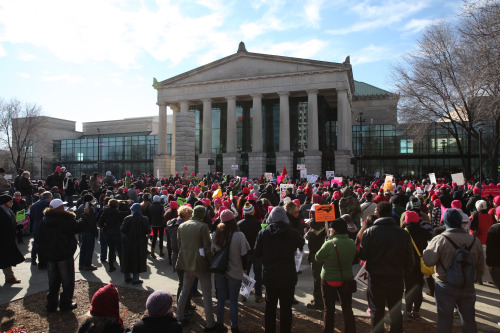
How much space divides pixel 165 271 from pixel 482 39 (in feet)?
44.2

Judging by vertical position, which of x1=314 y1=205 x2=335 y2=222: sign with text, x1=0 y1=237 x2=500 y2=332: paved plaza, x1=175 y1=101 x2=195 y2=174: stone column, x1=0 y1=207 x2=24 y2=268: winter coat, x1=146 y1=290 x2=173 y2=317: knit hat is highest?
x1=175 y1=101 x2=195 y2=174: stone column

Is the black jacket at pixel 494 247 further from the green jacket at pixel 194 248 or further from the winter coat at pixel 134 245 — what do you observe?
the winter coat at pixel 134 245

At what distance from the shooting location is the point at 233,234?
5.84m

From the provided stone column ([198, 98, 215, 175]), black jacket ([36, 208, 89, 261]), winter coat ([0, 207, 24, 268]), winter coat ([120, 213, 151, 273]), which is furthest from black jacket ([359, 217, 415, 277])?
stone column ([198, 98, 215, 175])

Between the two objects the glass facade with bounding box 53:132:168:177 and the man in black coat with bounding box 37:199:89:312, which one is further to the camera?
the glass facade with bounding box 53:132:168:177

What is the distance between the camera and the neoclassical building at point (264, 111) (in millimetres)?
45688

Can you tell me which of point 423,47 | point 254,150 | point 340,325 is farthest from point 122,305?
point 254,150

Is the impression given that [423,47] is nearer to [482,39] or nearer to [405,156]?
[482,39]

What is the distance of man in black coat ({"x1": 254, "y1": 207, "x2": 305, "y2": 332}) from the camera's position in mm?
5172

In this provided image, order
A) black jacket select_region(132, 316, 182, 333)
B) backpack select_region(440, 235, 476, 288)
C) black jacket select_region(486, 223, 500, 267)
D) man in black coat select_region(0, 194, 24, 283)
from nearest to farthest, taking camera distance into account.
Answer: black jacket select_region(132, 316, 182, 333)
backpack select_region(440, 235, 476, 288)
black jacket select_region(486, 223, 500, 267)
man in black coat select_region(0, 194, 24, 283)

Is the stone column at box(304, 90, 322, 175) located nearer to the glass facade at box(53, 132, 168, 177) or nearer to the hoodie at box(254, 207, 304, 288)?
the glass facade at box(53, 132, 168, 177)

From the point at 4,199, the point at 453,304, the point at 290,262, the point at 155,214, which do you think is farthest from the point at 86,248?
the point at 453,304

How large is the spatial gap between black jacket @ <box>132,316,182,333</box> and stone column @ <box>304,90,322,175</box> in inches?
1678

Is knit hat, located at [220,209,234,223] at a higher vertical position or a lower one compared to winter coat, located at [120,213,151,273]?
higher
